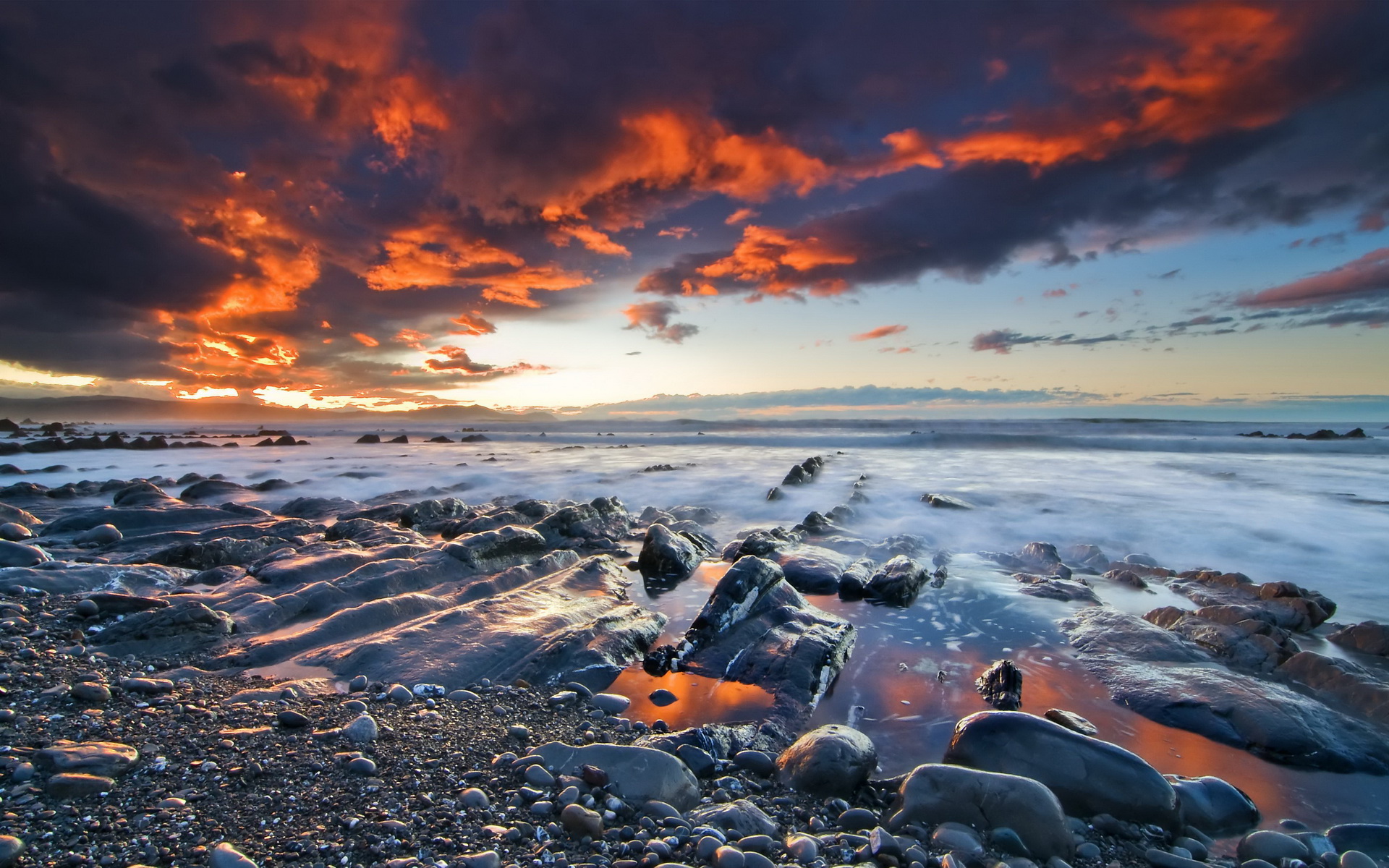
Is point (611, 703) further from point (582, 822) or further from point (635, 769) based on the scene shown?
point (582, 822)

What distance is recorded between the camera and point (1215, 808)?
2650mm

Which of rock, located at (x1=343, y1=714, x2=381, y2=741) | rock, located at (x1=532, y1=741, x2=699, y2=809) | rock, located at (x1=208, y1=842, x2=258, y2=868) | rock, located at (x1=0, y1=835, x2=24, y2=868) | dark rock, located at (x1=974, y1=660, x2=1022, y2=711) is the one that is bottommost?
dark rock, located at (x1=974, y1=660, x2=1022, y2=711)

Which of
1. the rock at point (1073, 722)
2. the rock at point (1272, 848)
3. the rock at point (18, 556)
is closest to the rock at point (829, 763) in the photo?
the rock at point (1073, 722)

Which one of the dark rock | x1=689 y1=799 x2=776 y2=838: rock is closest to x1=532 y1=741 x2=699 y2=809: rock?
x1=689 y1=799 x2=776 y2=838: rock

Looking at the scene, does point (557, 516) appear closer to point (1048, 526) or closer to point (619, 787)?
point (619, 787)

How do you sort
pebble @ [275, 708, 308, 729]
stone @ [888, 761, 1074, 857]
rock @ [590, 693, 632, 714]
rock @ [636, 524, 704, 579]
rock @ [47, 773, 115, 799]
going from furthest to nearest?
1. rock @ [636, 524, 704, 579]
2. rock @ [590, 693, 632, 714]
3. pebble @ [275, 708, 308, 729]
4. stone @ [888, 761, 1074, 857]
5. rock @ [47, 773, 115, 799]

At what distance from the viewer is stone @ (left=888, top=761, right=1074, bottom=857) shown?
237 centimetres

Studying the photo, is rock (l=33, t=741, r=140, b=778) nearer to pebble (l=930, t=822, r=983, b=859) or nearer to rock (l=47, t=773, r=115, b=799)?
rock (l=47, t=773, r=115, b=799)

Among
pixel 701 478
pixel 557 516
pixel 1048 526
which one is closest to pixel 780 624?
pixel 557 516

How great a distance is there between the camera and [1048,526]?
8.66 metres

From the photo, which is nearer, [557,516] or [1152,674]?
[1152,674]

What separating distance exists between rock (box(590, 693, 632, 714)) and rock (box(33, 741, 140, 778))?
6.97 ft

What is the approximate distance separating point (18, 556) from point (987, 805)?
8049 millimetres

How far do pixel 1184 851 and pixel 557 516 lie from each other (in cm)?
688
